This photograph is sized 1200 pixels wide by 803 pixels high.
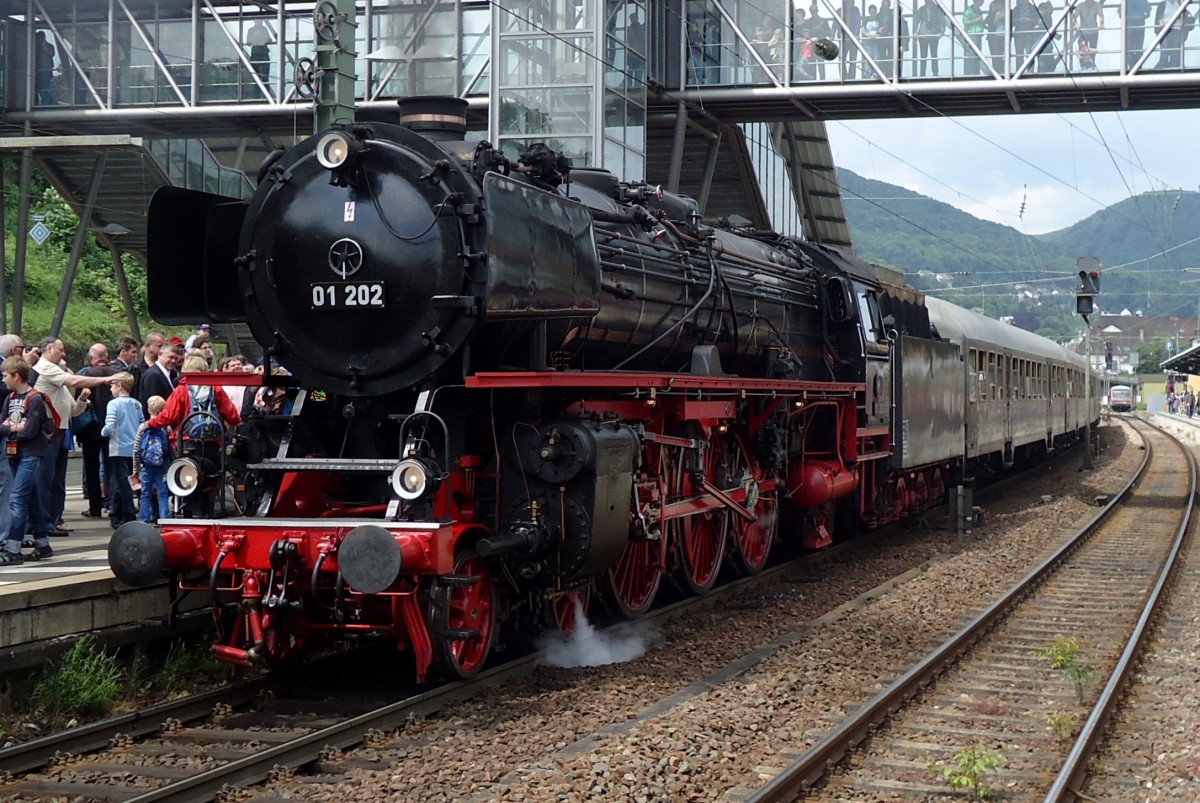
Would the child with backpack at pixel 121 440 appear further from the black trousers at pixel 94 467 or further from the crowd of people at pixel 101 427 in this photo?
A: the black trousers at pixel 94 467

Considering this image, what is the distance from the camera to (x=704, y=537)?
11.5 meters

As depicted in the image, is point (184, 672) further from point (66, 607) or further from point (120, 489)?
point (120, 489)

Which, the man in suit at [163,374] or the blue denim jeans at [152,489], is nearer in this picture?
the blue denim jeans at [152,489]

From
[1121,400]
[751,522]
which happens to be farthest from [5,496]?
[1121,400]

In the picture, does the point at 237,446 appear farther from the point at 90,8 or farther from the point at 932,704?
the point at 90,8

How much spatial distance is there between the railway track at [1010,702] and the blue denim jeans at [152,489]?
238 inches

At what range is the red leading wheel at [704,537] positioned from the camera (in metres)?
10.7

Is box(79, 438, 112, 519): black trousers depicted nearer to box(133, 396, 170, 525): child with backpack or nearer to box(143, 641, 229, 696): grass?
box(133, 396, 170, 525): child with backpack

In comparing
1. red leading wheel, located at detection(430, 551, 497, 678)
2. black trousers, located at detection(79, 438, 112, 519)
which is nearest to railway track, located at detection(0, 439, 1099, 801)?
red leading wheel, located at detection(430, 551, 497, 678)

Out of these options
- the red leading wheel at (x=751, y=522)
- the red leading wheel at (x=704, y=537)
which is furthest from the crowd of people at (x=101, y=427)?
the red leading wheel at (x=751, y=522)

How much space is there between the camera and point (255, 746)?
22.1ft

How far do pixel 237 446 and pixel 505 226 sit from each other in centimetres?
230

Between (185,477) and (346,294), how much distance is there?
59.8 inches

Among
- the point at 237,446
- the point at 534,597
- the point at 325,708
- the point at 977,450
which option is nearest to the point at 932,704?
the point at 534,597
